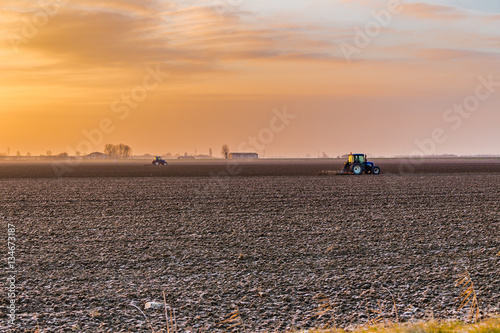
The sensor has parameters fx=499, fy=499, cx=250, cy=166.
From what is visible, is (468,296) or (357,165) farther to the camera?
(357,165)

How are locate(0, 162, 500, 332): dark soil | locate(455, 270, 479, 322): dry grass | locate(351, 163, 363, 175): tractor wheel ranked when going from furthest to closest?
locate(351, 163, 363, 175): tractor wheel < locate(0, 162, 500, 332): dark soil < locate(455, 270, 479, 322): dry grass

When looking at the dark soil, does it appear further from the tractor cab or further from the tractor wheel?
the tractor cab

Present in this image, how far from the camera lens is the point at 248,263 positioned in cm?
1234

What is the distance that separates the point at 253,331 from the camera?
7883mm

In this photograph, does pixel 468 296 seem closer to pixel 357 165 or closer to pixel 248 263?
pixel 248 263

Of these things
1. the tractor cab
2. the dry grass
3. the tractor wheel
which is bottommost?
the dry grass

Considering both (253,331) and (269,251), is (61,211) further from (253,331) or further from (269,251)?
(253,331)

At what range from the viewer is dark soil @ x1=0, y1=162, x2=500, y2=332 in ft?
28.7

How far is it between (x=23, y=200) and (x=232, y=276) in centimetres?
2086

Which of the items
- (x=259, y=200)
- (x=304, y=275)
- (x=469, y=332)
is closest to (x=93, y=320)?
(x=304, y=275)

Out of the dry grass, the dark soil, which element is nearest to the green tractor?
the dark soil

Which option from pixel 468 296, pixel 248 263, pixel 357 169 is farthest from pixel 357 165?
pixel 468 296

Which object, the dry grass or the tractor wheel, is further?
the tractor wheel

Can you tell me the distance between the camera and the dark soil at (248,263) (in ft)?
28.7
